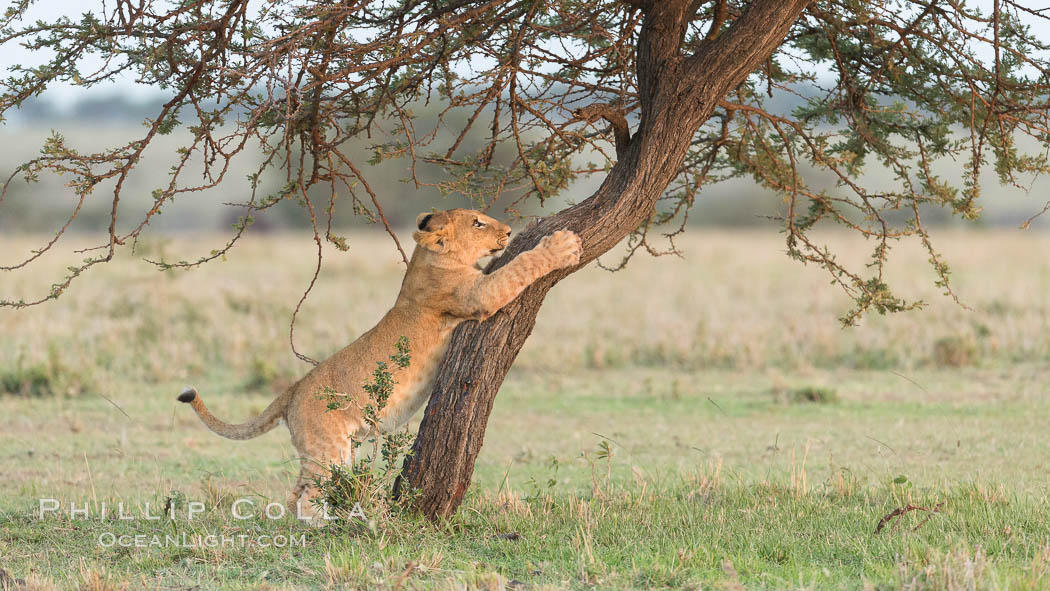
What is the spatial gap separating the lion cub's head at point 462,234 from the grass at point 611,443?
138 centimetres

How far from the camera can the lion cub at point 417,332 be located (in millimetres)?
6176

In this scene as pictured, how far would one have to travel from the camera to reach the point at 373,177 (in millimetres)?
52312

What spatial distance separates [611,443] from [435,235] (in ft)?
14.2

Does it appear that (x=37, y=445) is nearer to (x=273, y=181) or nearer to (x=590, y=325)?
(x=590, y=325)

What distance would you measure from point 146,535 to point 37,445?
184 inches

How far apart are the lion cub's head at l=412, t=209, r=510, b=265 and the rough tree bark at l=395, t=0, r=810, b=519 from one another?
17cm

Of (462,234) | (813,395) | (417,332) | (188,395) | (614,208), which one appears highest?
(614,208)

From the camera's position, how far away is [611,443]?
1035 centimetres

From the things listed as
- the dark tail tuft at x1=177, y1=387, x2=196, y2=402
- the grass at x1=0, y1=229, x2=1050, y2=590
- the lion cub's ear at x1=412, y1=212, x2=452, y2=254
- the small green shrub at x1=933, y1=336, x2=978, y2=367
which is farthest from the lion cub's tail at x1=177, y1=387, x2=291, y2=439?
the small green shrub at x1=933, y1=336, x2=978, y2=367

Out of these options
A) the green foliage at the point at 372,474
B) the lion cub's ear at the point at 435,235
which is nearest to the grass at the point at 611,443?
the green foliage at the point at 372,474

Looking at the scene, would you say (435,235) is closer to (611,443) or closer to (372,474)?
(372,474)

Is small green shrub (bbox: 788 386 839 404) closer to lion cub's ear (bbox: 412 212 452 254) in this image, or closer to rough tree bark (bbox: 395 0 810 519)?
rough tree bark (bbox: 395 0 810 519)

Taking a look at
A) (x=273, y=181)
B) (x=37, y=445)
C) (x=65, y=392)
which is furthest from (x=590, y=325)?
(x=273, y=181)

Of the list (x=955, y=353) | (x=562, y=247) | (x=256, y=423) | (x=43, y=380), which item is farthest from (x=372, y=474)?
(x=955, y=353)
